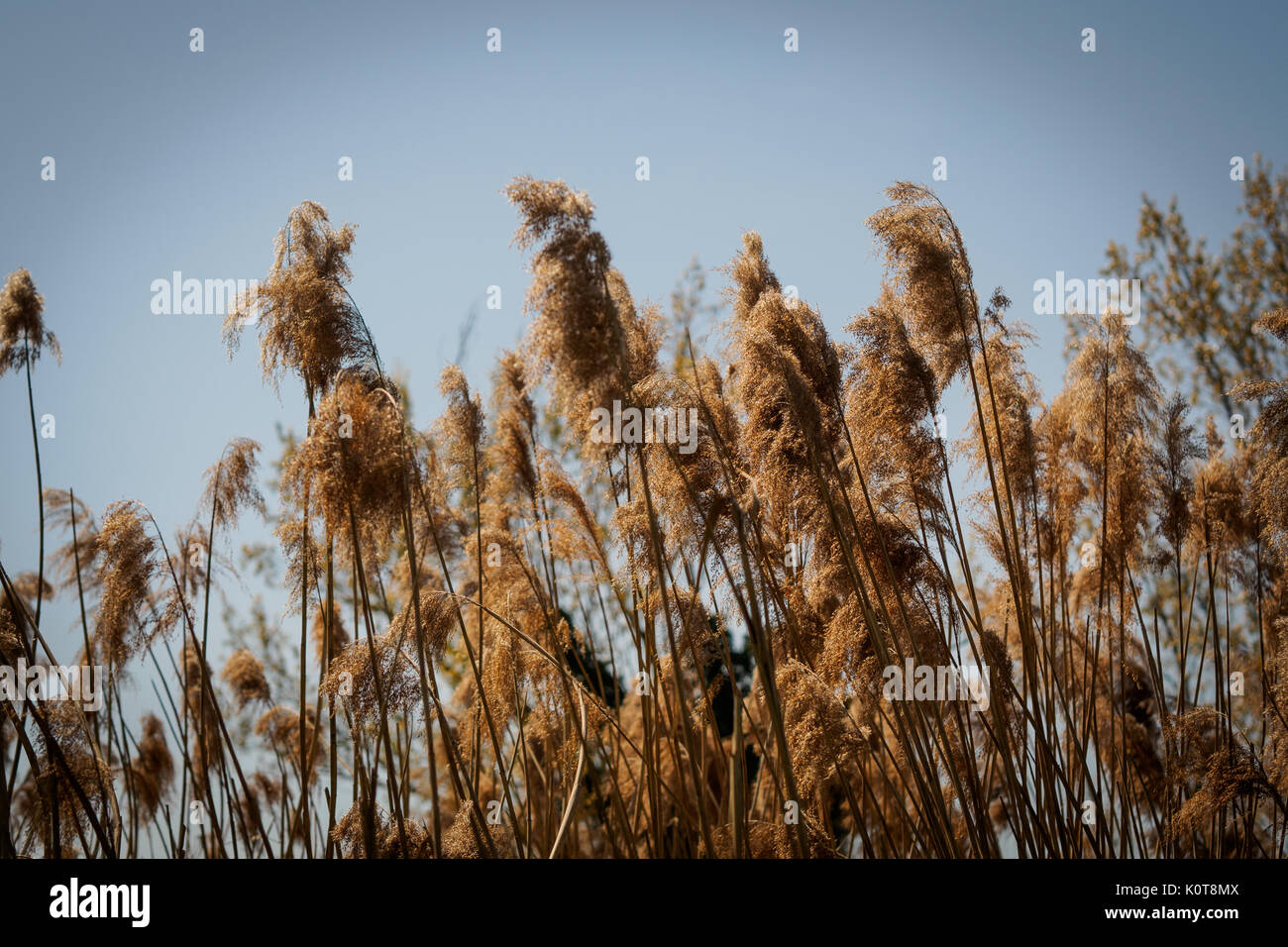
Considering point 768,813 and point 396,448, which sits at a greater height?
point 396,448

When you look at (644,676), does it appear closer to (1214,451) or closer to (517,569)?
(517,569)

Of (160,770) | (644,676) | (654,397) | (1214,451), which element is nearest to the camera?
(654,397)

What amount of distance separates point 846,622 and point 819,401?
0.82m

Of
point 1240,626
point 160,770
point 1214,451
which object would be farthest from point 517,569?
point 1240,626

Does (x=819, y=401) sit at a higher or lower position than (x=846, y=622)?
higher

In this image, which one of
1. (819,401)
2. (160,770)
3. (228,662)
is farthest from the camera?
(160,770)

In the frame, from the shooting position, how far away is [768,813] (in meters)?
4.22
